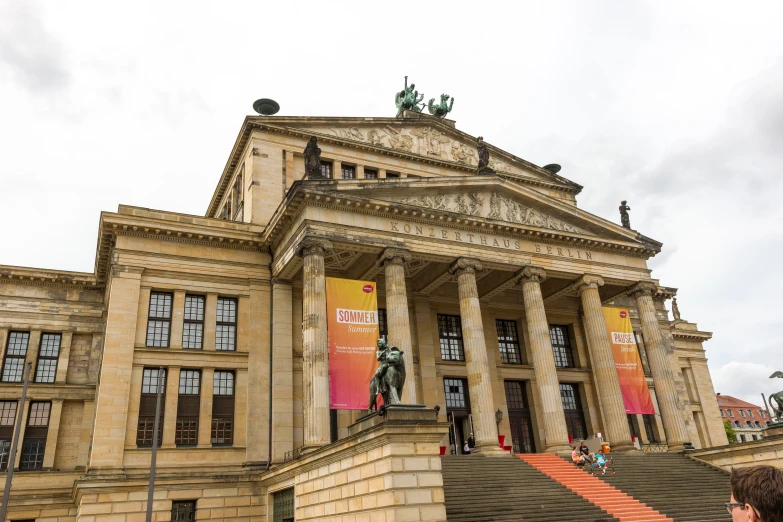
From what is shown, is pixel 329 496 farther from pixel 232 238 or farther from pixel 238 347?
pixel 232 238

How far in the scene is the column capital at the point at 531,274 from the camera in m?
31.3

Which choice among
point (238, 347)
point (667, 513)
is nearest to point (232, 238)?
point (238, 347)

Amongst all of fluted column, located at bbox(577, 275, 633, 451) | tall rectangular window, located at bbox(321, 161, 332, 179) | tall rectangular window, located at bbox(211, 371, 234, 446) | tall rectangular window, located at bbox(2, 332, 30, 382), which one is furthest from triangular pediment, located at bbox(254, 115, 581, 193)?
tall rectangular window, located at bbox(2, 332, 30, 382)

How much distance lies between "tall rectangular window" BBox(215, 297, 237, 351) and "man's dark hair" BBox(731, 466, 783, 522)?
2756cm

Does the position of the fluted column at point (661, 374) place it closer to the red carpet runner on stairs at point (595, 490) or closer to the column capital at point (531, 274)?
the column capital at point (531, 274)

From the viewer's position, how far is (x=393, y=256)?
27797mm

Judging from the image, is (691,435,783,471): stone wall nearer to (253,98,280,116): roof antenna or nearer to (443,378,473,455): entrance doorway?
(443,378,473,455): entrance doorway

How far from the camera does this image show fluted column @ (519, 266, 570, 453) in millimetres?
28406

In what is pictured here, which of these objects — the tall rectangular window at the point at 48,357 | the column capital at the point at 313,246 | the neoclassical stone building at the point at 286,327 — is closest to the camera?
the neoclassical stone building at the point at 286,327

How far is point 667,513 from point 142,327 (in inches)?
919

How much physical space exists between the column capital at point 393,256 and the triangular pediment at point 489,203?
2142 millimetres

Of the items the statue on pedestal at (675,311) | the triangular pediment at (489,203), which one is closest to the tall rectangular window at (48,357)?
the triangular pediment at (489,203)

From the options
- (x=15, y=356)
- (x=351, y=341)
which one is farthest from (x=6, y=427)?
(x=351, y=341)

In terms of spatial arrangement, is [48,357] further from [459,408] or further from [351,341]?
[459,408]
